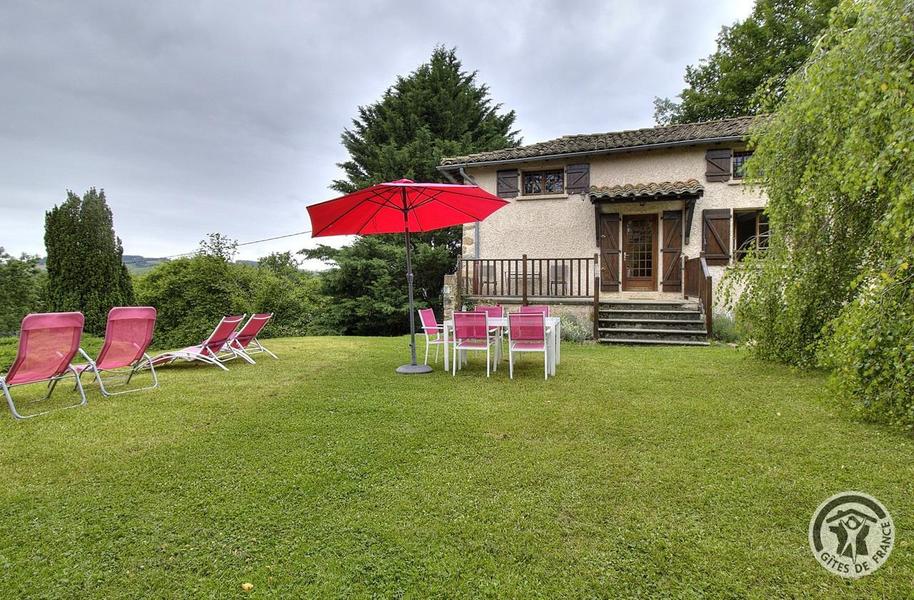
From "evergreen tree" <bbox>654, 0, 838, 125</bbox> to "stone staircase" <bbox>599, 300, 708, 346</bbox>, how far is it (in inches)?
486

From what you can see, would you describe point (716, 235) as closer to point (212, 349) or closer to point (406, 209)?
point (406, 209)

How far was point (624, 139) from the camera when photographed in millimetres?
11922

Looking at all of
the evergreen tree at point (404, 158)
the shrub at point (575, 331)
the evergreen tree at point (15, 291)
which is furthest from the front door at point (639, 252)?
the evergreen tree at point (15, 291)

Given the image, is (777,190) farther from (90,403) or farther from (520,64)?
(520,64)

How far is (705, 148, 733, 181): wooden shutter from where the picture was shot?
36.1 ft

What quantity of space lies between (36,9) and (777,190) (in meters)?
12.6

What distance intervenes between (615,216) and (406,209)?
7.85 meters

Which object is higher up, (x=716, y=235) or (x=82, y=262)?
(x=716, y=235)

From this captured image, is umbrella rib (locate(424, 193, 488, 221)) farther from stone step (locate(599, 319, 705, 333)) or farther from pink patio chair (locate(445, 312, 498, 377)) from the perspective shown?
stone step (locate(599, 319, 705, 333))

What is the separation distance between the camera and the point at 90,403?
4398 millimetres

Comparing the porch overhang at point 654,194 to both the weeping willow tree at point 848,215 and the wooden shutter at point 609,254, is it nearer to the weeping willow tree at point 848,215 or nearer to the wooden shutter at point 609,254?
the wooden shutter at point 609,254

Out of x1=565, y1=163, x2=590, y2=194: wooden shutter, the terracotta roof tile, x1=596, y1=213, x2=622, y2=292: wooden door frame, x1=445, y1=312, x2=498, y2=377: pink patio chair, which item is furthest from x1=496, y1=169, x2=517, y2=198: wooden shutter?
x1=445, y1=312, x2=498, y2=377: pink patio chair

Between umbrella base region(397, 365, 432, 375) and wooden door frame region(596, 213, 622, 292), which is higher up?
wooden door frame region(596, 213, 622, 292)

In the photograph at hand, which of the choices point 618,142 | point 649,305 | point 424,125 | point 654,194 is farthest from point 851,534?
point 424,125
